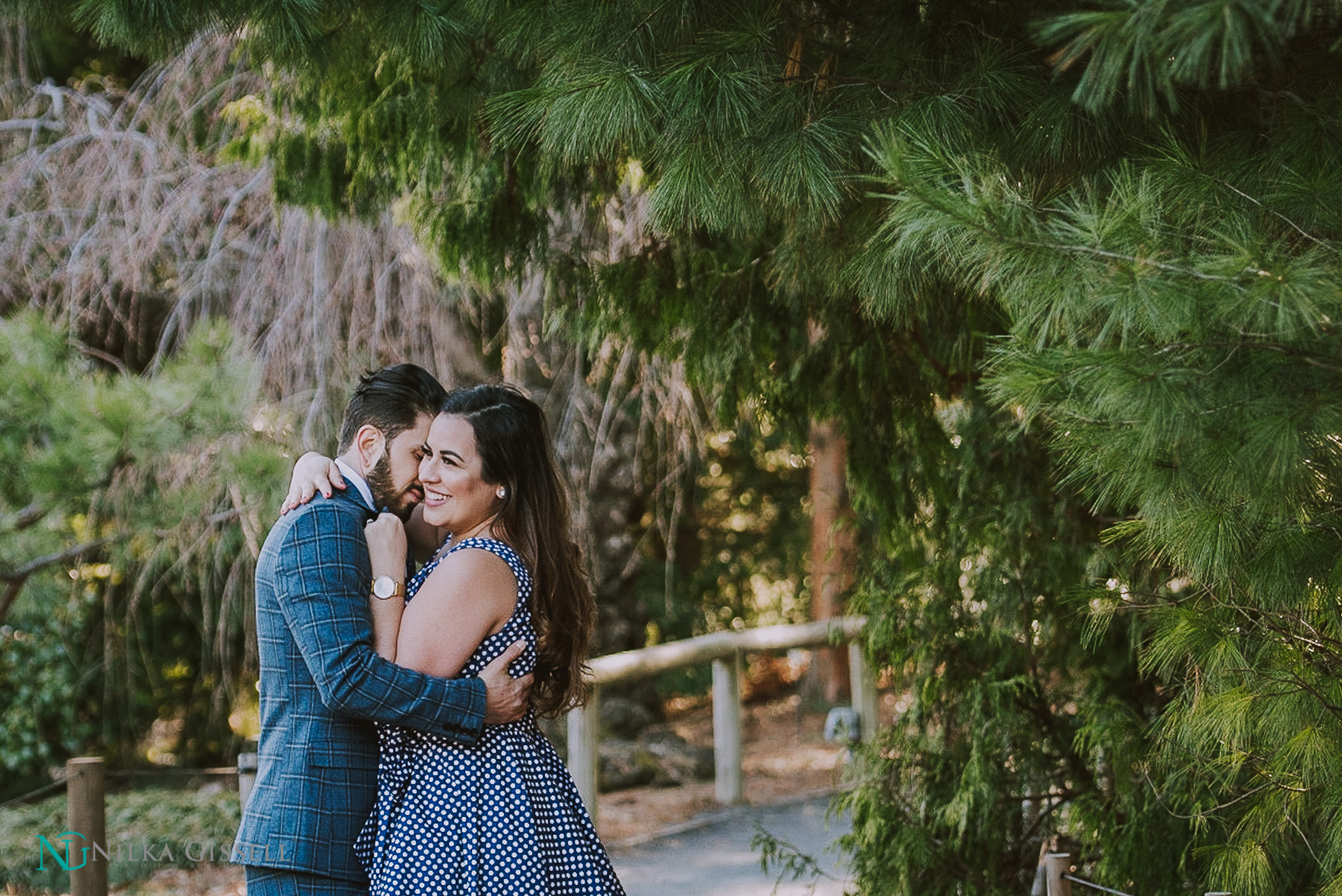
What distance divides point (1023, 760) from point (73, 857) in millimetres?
2835

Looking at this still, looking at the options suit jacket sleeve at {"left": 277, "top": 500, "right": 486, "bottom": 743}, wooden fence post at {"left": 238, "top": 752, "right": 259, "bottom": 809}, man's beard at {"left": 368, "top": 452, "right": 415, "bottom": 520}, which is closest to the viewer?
suit jacket sleeve at {"left": 277, "top": 500, "right": 486, "bottom": 743}

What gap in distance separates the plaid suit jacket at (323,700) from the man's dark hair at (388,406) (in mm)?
241

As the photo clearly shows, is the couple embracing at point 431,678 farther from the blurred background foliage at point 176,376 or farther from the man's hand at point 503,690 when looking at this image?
the blurred background foliage at point 176,376

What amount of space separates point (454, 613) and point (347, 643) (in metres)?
0.21

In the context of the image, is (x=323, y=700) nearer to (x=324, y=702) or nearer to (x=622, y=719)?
(x=324, y=702)

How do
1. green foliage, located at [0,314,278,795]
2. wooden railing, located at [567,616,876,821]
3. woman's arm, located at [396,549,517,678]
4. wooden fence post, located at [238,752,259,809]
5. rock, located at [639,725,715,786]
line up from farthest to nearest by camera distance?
rock, located at [639,725,715,786] → wooden railing, located at [567,616,876,821] → green foliage, located at [0,314,278,795] → wooden fence post, located at [238,752,259,809] → woman's arm, located at [396,549,517,678]

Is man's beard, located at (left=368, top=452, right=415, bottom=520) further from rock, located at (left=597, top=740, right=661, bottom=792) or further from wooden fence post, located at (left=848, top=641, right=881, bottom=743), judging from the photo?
rock, located at (left=597, top=740, right=661, bottom=792)

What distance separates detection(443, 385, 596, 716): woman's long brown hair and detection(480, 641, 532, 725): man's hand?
8 centimetres

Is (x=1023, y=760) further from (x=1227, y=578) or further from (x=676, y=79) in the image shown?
(x=676, y=79)

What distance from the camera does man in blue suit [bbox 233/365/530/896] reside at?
7.91 feet

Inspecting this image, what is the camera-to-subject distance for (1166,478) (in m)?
1.97

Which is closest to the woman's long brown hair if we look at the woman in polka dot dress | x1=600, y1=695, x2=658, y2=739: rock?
the woman in polka dot dress

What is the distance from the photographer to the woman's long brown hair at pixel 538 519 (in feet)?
8.79

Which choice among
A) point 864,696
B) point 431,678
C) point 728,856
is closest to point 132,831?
point 728,856
